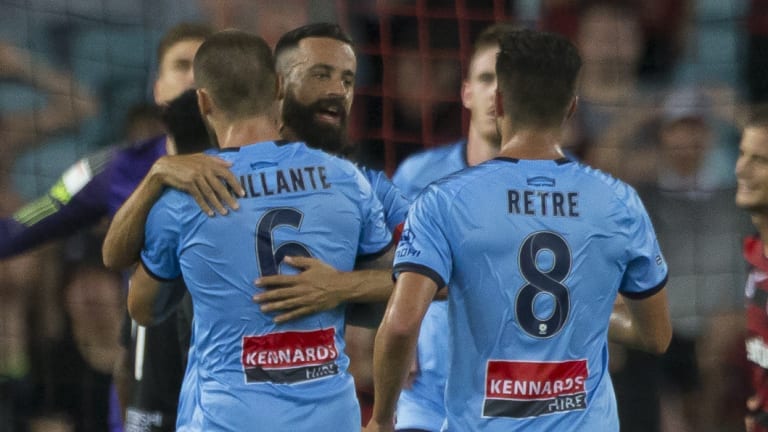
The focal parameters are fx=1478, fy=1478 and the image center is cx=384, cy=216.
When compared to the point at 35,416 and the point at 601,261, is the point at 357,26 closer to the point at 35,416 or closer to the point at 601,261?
the point at 35,416

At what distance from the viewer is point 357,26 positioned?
693 cm

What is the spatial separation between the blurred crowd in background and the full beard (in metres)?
1.88

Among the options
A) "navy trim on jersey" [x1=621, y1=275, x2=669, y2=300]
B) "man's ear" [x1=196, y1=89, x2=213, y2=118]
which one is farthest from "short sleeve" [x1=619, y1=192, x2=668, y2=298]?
"man's ear" [x1=196, y1=89, x2=213, y2=118]

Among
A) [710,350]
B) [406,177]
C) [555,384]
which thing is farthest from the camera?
[710,350]

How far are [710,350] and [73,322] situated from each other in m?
2.82

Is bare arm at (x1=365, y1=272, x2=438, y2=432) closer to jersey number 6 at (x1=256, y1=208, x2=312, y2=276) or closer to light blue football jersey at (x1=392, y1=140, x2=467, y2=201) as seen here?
jersey number 6 at (x1=256, y1=208, x2=312, y2=276)

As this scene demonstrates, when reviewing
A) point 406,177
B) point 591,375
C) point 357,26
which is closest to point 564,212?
point 591,375

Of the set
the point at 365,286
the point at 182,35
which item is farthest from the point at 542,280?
the point at 182,35

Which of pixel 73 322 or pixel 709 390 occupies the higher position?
pixel 73 322

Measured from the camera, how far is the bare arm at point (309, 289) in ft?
12.4

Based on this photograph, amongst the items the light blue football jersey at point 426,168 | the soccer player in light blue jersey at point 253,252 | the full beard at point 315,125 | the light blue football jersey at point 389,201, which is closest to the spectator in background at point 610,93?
the light blue football jersey at point 426,168

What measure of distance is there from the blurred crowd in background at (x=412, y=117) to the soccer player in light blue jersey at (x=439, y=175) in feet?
4.89

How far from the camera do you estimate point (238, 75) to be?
3846 millimetres

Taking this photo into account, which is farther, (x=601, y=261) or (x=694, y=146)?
(x=694, y=146)
